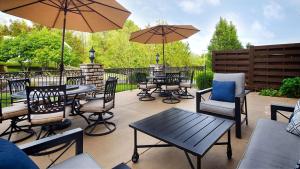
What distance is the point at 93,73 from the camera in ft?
18.0

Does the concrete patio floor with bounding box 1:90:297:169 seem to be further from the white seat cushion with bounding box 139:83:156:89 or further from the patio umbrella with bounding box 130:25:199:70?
the patio umbrella with bounding box 130:25:199:70

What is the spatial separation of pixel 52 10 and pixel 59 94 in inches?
70.0

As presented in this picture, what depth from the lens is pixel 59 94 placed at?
2428mm

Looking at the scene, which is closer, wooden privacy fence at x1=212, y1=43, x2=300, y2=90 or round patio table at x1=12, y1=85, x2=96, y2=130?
round patio table at x1=12, y1=85, x2=96, y2=130

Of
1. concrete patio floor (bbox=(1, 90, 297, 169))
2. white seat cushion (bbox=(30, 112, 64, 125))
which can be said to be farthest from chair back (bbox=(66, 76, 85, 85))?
white seat cushion (bbox=(30, 112, 64, 125))

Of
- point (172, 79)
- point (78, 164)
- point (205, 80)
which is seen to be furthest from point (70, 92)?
point (205, 80)

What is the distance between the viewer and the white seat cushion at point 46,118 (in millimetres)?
2291

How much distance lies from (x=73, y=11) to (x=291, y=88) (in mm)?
6439

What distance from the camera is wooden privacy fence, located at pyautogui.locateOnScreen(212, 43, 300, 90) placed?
19.5 feet

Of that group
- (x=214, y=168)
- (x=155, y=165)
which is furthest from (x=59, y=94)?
(x=214, y=168)

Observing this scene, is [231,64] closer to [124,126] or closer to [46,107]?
[124,126]

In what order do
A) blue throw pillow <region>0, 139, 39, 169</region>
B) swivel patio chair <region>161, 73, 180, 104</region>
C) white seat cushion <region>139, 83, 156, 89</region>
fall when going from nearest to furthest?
1. blue throw pillow <region>0, 139, 39, 169</region>
2. swivel patio chair <region>161, 73, 180, 104</region>
3. white seat cushion <region>139, 83, 156, 89</region>

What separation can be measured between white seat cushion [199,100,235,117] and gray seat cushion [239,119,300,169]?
77cm

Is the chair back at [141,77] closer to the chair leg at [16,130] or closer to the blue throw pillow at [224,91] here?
the blue throw pillow at [224,91]
